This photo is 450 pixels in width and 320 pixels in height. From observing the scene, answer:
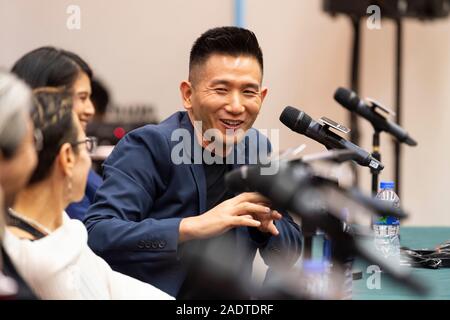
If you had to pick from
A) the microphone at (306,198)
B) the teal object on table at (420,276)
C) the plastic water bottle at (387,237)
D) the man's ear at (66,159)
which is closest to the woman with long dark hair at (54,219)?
the man's ear at (66,159)

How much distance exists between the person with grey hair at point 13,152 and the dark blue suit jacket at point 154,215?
0.52 m

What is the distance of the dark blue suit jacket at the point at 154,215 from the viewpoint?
1587mm

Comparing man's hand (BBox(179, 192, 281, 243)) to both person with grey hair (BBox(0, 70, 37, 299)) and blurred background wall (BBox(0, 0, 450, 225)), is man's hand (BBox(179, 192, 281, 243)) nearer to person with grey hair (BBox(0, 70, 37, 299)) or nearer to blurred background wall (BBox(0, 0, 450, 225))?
person with grey hair (BBox(0, 70, 37, 299))

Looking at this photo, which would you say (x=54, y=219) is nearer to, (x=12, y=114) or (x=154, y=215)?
(x=12, y=114)

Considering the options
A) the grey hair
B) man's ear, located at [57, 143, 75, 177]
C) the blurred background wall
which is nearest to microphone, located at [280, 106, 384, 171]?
man's ear, located at [57, 143, 75, 177]

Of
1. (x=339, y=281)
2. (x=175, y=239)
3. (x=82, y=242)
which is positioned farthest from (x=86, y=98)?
(x=339, y=281)

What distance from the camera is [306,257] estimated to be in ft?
3.43

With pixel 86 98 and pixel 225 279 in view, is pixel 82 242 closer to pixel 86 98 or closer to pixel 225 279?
pixel 225 279

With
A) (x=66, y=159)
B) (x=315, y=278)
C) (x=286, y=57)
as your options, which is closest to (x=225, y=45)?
(x=66, y=159)

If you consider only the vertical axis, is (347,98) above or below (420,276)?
above

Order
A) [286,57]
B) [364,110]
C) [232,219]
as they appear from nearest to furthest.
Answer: [232,219] < [364,110] < [286,57]

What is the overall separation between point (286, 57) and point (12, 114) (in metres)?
3.46

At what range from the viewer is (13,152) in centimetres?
100

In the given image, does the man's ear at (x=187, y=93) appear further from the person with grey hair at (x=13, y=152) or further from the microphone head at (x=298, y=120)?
the person with grey hair at (x=13, y=152)
